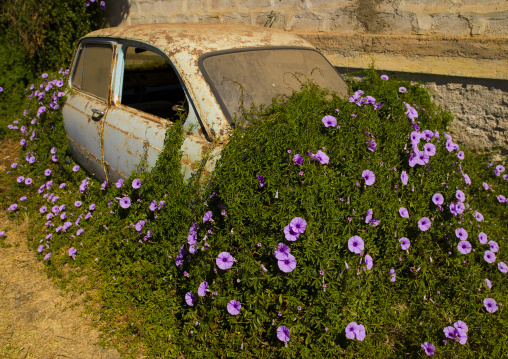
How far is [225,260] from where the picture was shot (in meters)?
2.20

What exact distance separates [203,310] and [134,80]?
9.63 feet

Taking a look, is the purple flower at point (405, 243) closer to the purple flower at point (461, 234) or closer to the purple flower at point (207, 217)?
the purple flower at point (461, 234)

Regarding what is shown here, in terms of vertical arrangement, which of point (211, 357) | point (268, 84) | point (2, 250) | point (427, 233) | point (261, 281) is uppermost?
point (268, 84)

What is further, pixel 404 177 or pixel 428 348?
pixel 404 177

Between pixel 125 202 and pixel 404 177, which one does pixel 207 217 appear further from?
pixel 404 177

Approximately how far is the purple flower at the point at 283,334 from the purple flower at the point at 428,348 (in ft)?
2.69

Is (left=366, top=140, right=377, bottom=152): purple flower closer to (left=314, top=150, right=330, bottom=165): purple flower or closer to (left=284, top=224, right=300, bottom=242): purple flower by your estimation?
(left=314, top=150, right=330, bottom=165): purple flower

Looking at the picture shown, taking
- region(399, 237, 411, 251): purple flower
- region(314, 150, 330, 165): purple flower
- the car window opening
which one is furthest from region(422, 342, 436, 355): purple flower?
the car window opening

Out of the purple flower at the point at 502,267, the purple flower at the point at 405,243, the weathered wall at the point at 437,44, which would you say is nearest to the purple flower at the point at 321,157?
the purple flower at the point at 405,243

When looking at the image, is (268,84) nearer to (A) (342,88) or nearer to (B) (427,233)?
(A) (342,88)

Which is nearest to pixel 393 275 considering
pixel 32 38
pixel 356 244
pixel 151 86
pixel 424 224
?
pixel 424 224

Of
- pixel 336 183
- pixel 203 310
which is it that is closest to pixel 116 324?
pixel 203 310

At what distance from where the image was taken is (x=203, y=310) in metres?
2.35

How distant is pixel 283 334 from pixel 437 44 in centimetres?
350
